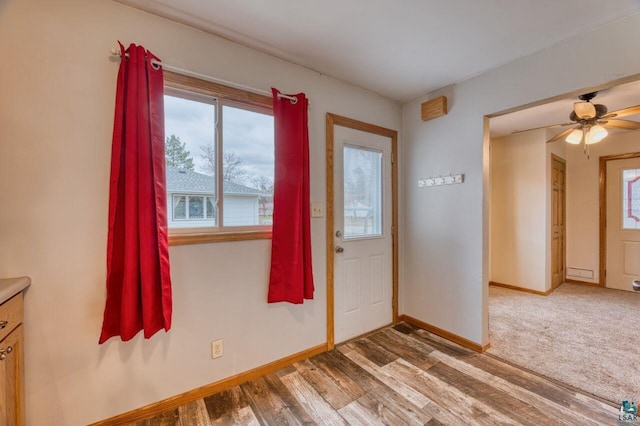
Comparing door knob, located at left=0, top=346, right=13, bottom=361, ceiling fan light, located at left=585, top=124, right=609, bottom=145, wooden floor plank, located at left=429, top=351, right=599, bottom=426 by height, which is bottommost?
wooden floor plank, located at left=429, top=351, right=599, bottom=426

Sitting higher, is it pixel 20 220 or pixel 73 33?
pixel 73 33

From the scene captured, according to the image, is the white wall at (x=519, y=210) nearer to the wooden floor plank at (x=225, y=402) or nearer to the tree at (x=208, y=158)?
the wooden floor plank at (x=225, y=402)

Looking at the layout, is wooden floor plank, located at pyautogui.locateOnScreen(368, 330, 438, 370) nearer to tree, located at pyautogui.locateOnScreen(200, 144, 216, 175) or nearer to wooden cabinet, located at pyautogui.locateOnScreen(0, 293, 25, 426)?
tree, located at pyautogui.locateOnScreen(200, 144, 216, 175)

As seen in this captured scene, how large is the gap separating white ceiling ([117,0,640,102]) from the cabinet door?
186 centimetres

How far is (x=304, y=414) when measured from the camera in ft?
5.46

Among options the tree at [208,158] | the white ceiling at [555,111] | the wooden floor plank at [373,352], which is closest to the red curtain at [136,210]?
the tree at [208,158]

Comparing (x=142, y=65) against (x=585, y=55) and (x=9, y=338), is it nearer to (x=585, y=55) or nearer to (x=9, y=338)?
(x=9, y=338)

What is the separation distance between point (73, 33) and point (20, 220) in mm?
1033

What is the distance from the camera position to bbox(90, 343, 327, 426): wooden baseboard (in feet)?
5.17

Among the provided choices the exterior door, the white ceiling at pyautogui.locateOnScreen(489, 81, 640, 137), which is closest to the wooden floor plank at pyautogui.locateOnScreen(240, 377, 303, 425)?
the white ceiling at pyautogui.locateOnScreen(489, 81, 640, 137)

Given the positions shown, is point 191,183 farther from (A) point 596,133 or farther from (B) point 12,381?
(A) point 596,133

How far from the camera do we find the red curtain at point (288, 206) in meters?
2.02

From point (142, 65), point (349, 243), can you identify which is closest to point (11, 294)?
point (142, 65)

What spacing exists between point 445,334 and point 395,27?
2.68m
